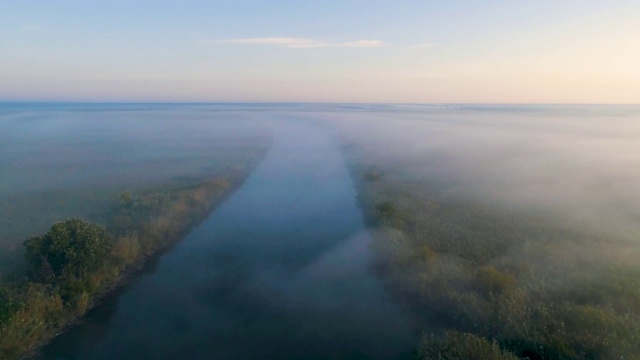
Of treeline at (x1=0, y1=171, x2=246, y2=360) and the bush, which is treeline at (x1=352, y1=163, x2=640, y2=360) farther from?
treeline at (x1=0, y1=171, x2=246, y2=360)

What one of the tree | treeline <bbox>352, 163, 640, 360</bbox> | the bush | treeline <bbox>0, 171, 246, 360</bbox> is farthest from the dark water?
the tree

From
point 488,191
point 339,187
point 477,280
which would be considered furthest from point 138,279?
point 488,191

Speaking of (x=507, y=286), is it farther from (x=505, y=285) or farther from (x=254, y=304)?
(x=254, y=304)

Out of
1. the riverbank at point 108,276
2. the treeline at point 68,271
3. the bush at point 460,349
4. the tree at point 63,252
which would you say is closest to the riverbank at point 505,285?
the bush at point 460,349

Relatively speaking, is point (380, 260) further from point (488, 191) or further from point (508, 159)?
point (508, 159)

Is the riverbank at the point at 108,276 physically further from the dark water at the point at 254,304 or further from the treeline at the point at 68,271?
the dark water at the point at 254,304
